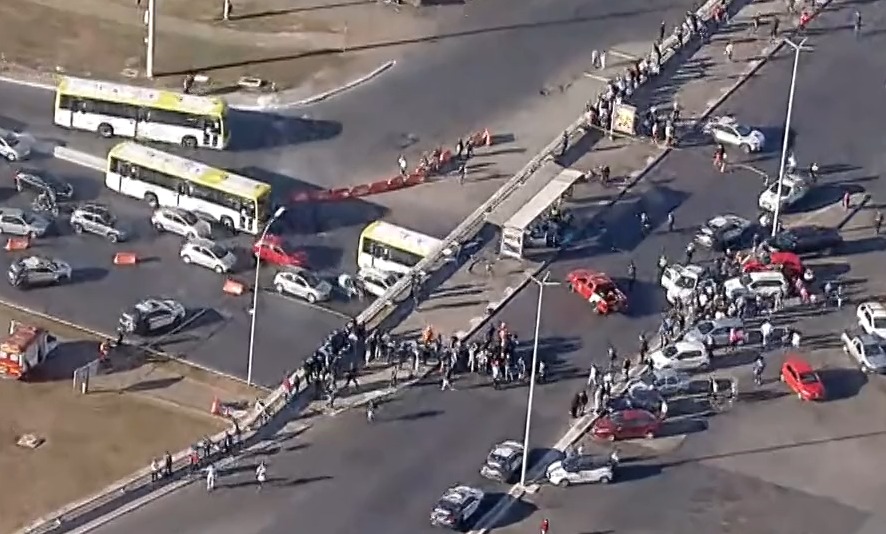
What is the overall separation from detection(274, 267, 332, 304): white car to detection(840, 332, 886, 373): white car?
2360cm

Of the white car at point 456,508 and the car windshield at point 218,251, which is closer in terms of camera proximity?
the white car at point 456,508

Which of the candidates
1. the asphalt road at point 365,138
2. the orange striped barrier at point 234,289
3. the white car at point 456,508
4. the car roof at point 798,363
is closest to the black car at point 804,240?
the car roof at point 798,363

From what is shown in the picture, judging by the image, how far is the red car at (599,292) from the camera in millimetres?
105688

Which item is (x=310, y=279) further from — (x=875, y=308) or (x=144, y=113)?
(x=875, y=308)

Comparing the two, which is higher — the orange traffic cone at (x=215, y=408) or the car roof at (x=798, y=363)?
the car roof at (x=798, y=363)

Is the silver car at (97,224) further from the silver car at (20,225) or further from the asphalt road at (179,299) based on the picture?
the silver car at (20,225)

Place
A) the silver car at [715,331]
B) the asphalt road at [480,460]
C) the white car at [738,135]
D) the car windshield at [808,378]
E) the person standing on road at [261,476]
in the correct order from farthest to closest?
the white car at [738,135] < the silver car at [715,331] < the car windshield at [808,378] < the person standing on road at [261,476] < the asphalt road at [480,460]

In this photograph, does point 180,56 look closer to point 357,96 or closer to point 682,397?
point 357,96

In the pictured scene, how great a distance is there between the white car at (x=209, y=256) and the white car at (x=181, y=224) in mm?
1780

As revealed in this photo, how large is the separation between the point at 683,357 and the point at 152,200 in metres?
28.3

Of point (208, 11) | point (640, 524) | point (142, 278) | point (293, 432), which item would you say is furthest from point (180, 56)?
point (640, 524)

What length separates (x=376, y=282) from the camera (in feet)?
353

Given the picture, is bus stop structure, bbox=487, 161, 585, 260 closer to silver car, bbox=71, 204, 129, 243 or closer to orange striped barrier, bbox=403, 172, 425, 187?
orange striped barrier, bbox=403, 172, 425, 187

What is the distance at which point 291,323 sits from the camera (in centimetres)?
10531
